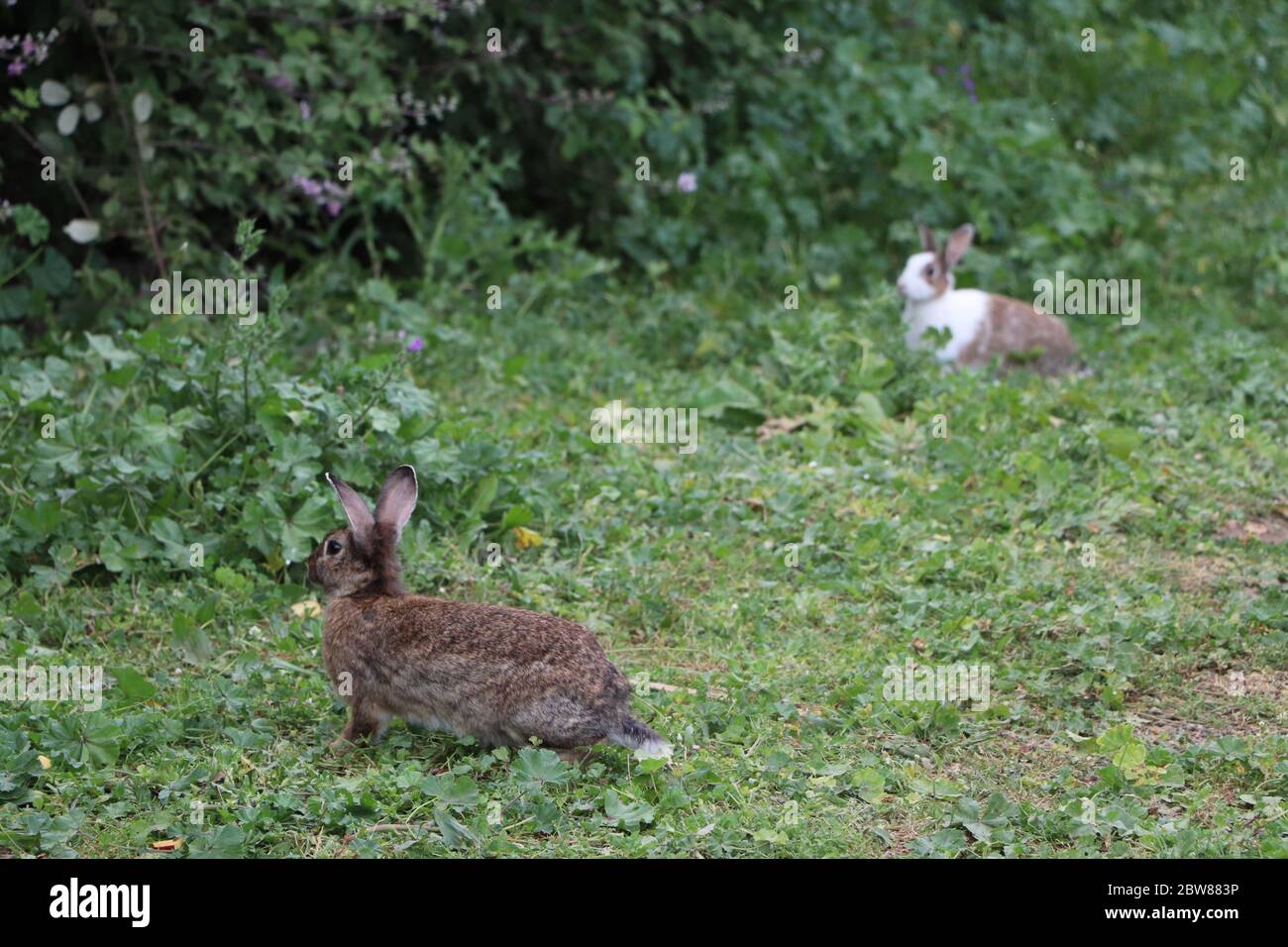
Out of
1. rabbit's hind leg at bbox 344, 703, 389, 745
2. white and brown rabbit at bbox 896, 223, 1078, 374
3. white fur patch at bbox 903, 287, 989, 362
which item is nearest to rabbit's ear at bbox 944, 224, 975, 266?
white and brown rabbit at bbox 896, 223, 1078, 374

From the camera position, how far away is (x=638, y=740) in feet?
15.6

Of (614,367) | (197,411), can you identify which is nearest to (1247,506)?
(614,367)

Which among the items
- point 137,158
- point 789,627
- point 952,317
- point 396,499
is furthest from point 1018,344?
point 137,158

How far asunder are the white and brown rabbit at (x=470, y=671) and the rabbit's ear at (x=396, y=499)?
2cm

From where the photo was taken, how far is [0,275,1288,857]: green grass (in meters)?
4.41

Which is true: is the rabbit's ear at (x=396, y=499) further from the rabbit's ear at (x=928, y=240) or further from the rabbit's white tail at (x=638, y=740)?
the rabbit's ear at (x=928, y=240)

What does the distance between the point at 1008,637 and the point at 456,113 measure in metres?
5.08

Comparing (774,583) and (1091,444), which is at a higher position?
(1091,444)

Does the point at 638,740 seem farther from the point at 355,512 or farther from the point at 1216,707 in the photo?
the point at 1216,707

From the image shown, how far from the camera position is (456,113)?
368 inches

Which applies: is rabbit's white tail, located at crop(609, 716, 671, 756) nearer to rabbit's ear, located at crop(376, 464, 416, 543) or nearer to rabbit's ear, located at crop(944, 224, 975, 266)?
rabbit's ear, located at crop(376, 464, 416, 543)

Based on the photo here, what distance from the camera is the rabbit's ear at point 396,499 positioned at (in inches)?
208
